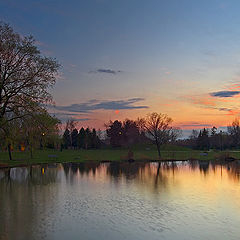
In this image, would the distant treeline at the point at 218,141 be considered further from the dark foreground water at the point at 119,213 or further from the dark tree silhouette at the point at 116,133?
the dark foreground water at the point at 119,213

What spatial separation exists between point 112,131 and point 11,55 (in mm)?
77553

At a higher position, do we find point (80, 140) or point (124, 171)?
point (80, 140)

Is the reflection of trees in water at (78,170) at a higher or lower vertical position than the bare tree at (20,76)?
lower

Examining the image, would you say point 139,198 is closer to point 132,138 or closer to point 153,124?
point 153,124

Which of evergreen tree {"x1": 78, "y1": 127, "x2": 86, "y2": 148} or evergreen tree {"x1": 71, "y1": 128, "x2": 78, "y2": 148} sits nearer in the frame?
evergreen tree {"x1": 78, "y1": 127, "x2": 86, "y2": 148}

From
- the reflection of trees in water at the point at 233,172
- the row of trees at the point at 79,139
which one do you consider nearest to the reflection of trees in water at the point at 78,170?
the reflection of trees in water at the point at 233,172

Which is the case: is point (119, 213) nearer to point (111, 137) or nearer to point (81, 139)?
point (81, 139)

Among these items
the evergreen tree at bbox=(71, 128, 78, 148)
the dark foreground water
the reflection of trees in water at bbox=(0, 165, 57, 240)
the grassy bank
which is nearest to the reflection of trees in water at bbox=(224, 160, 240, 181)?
the dark foreground water

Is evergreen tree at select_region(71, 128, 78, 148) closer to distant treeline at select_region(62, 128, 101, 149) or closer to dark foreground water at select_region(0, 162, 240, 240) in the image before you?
distant treeline at select_region(62, 128, 101, 149)

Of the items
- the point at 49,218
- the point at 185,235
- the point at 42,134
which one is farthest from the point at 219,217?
the point at 42,134

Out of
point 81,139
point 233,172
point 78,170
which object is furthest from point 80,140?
point 233,172

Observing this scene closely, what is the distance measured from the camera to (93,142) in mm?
98062

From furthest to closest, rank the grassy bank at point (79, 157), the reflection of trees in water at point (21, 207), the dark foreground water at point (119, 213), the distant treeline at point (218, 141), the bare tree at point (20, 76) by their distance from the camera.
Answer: the distant treeline at point (218, 141) < the grassy bank at point (79, 157) < the bare tree at point (20, 76) < the reflection of trees in water at point (21, 207) < the dark foreground water at point (119, 213)

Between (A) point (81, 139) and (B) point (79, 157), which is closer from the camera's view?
(B) point (79, 157)
